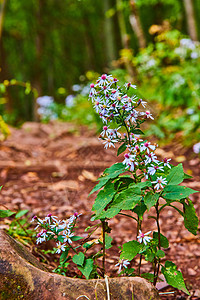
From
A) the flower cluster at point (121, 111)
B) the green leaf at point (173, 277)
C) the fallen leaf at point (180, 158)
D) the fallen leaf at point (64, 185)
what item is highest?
the fallen leaf at point (180, 158)

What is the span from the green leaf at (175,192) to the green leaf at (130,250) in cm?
28

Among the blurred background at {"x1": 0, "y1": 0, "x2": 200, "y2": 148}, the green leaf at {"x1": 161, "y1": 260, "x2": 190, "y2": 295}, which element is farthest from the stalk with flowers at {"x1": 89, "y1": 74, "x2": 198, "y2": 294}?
the blurred background at {"x1": 0, "y1": 0, "x2": 200, "y2": 148}

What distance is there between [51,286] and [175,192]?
677mm

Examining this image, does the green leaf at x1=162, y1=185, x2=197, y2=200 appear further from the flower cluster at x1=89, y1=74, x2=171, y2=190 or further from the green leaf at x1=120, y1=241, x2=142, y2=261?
the green leaf at x1=120, y1=241, x2=142, y2=261

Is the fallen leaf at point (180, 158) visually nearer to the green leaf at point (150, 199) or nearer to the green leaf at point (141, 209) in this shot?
the green leaf at point (141, 209)

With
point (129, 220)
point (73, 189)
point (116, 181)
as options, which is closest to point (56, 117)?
point (73, 189)

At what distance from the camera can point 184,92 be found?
5.10m

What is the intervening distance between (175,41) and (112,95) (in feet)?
16.9

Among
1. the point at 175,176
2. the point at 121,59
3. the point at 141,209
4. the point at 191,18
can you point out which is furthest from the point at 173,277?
the point at 191,18

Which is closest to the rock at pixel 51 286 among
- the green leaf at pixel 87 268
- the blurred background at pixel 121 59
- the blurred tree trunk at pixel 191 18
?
the green leaf at pixel 87 268

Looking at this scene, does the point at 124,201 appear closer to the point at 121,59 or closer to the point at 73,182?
the point at 73,182

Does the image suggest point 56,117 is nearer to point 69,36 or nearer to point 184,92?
point 184,92

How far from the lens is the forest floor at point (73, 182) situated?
231 centimetres

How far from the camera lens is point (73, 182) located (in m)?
3.69
